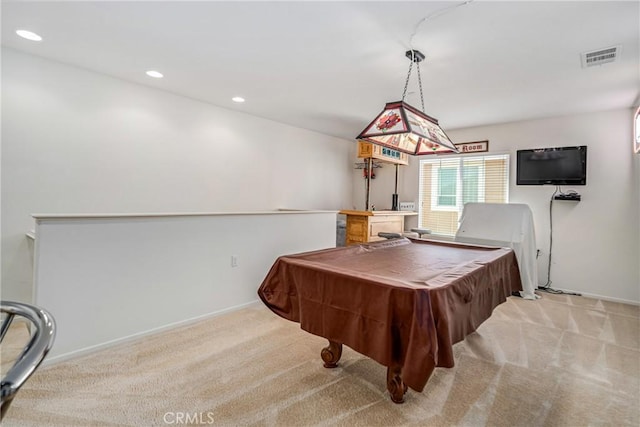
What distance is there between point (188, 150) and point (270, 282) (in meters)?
2.61

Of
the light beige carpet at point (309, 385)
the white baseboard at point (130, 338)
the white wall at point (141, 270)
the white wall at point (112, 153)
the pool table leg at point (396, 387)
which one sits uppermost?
the white wall at point (112, 153)

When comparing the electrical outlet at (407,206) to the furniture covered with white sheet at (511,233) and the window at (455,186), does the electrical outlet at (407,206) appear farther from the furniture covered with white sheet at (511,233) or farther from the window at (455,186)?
the furniture covered with white sheet at (511,233)

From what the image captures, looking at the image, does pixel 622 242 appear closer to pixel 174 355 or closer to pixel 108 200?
pixel 174 355

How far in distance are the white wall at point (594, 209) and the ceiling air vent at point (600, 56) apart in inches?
70.9

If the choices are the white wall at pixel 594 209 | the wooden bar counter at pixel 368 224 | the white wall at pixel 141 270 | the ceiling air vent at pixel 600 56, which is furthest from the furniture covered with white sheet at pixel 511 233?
the white wall at pixel 141 270

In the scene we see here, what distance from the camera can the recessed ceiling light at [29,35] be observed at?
2475 mm

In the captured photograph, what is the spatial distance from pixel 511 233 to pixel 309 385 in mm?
3417

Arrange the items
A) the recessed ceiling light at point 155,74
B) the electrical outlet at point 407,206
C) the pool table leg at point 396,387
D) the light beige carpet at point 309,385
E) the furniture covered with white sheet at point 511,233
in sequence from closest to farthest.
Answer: the light beige carpet at point 309,385 < the pool table leg at point 396,387 < the recessed ceiling light at point 155,74 < the furniture covered with white sheet at point 511,233 < the electrical outlet at point 407,206

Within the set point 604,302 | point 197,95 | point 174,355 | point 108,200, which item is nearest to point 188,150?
point 197,95

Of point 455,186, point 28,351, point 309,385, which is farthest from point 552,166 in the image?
point 28,351

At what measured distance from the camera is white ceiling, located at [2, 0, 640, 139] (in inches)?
83.0

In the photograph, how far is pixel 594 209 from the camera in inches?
160

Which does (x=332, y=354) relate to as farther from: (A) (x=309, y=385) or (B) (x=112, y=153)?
(B) (x=112, y=153)

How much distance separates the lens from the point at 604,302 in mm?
3889
